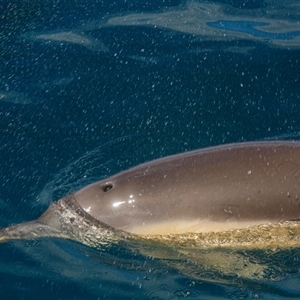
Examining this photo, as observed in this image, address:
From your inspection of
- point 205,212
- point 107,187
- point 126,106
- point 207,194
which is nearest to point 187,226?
point 205,212

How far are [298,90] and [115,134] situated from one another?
271cm

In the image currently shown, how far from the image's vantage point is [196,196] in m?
7.58

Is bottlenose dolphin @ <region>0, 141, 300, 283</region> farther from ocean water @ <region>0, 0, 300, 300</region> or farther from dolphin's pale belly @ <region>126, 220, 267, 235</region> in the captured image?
ocean water @ <region>0, 0, 300, 300</region>

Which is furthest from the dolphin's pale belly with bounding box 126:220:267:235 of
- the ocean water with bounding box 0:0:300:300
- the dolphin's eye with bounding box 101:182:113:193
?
the dolphin's eye with bounding box 101:182:113:193

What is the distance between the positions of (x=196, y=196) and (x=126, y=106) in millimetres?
3887

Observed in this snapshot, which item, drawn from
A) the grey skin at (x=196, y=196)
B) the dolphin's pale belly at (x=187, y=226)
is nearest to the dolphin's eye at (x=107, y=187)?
the grey skin at (x=196, y=196)

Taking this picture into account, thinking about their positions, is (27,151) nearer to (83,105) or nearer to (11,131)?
(11,131)

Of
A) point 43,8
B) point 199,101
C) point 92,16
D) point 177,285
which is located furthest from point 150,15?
point 177,285

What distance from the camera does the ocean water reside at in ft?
24.2

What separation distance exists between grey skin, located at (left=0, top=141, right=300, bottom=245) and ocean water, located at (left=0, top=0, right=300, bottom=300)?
26cm

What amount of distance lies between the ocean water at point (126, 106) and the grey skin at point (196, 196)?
262 mm

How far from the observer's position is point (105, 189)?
25.6 ft

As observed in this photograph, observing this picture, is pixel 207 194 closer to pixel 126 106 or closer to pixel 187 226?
pixel 187 226

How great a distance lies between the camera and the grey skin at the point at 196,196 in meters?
7.52
